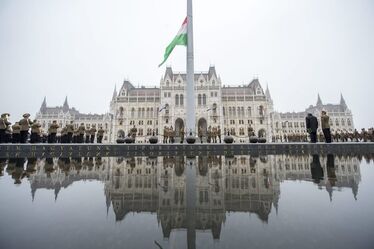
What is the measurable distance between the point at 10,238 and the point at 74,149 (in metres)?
10.6

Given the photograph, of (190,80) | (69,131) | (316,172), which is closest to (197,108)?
(190,80)

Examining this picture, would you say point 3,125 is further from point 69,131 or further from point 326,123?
point 326,123

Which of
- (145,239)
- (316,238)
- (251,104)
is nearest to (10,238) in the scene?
(145,239)

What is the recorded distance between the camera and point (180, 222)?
1.57 m

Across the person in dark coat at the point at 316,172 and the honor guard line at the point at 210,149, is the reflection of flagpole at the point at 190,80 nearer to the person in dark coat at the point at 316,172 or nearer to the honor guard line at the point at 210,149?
the honor guard line at the point at 210,149

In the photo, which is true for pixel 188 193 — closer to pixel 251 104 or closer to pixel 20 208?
pixel 20 208

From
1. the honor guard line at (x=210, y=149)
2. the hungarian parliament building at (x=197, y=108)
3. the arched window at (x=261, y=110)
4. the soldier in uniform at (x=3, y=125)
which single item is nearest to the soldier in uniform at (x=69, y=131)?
the soldier in uniform at (x=3, y=125)

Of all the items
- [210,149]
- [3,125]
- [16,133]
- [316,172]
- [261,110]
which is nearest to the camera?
[316,172]

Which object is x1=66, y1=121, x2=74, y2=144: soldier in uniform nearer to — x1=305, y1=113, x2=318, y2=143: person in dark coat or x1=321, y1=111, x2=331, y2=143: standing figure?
x1=305, y1=113, x2=318, y2=143: person in dark coat

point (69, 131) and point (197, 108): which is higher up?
point (197, 108)

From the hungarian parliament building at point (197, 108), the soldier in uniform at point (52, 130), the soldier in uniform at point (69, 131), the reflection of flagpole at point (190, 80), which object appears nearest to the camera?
the soldier in uniform at point (52, 130)

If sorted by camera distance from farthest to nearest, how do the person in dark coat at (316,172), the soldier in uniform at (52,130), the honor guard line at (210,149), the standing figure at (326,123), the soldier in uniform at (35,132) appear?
1. the soldier in uniform at (52,130)
2. the soldier in uniform at (35,132)
3. the standing figure at (326,123)
4. the honor guard line at (210,149)
5. the person in dark coat at (316,172)

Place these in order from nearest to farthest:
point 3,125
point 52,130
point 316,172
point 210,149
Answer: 1. point 316,172
2. point 210,149
3. point 3,125
4. point 52,130

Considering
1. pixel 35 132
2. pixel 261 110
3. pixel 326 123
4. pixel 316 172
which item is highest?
pixel 261 110
